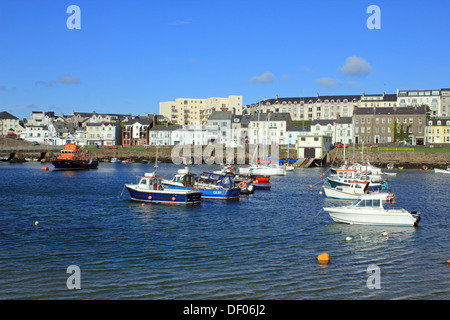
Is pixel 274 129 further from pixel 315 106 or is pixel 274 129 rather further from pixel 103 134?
pixel 103 134

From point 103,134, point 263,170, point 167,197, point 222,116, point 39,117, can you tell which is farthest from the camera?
point 39,117

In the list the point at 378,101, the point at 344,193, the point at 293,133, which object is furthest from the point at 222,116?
the point at 344,193

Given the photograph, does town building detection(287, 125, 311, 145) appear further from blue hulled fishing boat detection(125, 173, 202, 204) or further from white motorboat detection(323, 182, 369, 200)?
blue hulled fishing boat detection(125, 173, 202, 204)

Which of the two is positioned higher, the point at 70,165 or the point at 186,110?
the point at 186,110

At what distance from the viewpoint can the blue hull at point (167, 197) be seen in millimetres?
36156

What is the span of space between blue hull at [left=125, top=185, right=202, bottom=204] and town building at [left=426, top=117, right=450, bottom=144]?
94781 mm

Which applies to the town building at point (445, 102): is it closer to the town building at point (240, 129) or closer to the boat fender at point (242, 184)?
the town building at point (240, 129)

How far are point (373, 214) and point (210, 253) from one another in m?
11.9

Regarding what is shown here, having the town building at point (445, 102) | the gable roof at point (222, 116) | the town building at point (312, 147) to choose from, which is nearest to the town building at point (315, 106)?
the gable roof at point (222, 116)

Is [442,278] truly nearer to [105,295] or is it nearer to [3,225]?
[105,295]

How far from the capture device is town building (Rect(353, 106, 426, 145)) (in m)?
111

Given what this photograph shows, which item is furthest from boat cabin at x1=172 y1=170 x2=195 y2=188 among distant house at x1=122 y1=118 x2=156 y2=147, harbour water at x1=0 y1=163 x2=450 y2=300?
distant house at x1=122 y1=118 x2=156 y2=147

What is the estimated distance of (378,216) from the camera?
2791 centimetres
